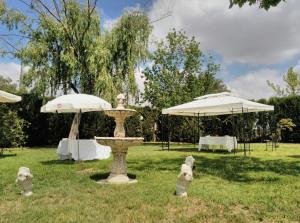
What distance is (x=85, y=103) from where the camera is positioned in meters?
10.3

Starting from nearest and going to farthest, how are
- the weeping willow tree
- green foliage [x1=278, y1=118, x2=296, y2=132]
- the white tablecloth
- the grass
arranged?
the grass < the white tablecloth < the weeping willow tree < green foliage [x1=278, y1=118, x2=296, y2=132]

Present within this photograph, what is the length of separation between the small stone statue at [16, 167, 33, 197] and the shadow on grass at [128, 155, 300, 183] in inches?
140

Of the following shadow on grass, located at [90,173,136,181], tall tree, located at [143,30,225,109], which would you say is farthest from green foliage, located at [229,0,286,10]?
tall tree, located at [143,30,225,109]

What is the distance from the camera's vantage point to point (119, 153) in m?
7.97

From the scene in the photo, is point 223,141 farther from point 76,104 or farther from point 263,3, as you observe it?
point 263,3

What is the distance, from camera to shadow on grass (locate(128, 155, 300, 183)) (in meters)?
8.27

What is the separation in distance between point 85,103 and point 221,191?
5.22 meters

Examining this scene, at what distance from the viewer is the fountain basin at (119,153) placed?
24.8 ft

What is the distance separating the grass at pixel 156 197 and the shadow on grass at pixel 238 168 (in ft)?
0.08

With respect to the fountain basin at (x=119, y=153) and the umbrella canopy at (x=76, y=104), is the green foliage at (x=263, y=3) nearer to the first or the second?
the fountain basin at (x=119, y=153)

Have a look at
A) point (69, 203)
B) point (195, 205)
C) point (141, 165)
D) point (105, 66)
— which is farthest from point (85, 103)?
point (105, 66)

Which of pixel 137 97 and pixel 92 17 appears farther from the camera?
pixel 137 97

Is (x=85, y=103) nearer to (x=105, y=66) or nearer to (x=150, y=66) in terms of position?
(x=105, y=66)

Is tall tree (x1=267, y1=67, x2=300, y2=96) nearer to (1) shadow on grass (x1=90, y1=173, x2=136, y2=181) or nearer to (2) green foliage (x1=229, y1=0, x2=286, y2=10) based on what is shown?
(2) green foliage (x1=229, y1=0, x2=286, y2=10)
